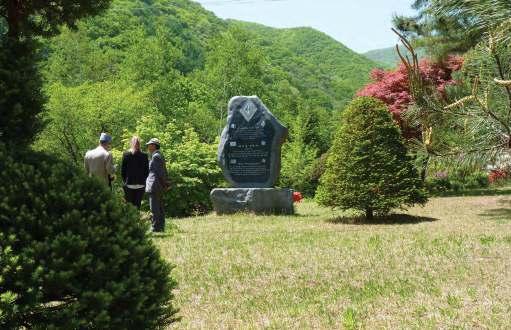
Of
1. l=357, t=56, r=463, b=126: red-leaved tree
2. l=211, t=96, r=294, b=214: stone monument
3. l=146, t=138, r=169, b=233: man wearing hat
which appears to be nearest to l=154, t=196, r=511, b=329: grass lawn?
l=146, t=138, r=169, b=233: man wearing hat

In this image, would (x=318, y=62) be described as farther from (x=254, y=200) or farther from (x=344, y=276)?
(x=344, y=276)

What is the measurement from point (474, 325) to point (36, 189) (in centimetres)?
304

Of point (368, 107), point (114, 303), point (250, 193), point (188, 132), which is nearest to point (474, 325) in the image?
point (114, 303)

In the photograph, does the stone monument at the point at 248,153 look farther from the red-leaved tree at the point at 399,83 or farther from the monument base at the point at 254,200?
the red-leaved tree at the point at 399,83

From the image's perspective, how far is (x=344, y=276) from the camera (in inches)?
224

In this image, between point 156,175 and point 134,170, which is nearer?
point 134,170

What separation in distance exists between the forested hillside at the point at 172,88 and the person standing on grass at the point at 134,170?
1.61m

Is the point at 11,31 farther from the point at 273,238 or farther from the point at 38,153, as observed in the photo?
the point at 273,238

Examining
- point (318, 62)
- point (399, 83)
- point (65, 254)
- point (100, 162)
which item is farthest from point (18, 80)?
point (318, 62)

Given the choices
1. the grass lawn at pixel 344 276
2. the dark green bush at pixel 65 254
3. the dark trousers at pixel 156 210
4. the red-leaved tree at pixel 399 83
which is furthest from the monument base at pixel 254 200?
the dark green bush at pixel 65 254

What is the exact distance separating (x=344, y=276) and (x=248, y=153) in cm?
874

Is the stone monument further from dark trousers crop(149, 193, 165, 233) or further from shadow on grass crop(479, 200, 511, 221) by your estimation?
shadow on grass crop(479, 200, 511, 221)

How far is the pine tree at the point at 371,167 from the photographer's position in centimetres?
1134

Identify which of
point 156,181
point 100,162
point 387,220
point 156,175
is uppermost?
point 100,162
